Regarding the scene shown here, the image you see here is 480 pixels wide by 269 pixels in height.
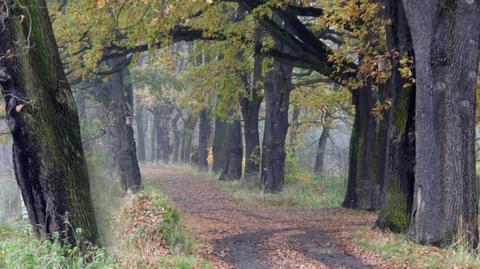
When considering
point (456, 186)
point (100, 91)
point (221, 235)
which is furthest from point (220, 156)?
point (456, 186)

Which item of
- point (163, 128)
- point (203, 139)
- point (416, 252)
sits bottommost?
point (416, 252)

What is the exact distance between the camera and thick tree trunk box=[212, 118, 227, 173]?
1198 inches

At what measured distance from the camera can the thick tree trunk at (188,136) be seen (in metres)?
40.0

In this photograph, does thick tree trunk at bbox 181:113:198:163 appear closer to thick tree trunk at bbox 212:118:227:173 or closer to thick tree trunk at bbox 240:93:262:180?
thick tree trunk at bbox 212:118:227:173

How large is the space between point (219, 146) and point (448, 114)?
21.9m

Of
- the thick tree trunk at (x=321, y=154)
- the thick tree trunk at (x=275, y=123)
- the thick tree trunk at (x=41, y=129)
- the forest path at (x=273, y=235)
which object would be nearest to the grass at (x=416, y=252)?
the forest path at (x=273, y=235)

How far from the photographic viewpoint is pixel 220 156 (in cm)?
3077

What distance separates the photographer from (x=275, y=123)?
20844 millimetres

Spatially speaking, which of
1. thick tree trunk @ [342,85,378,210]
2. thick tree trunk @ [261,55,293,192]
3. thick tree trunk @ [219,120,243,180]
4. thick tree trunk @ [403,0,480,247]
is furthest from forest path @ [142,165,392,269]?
thick tree trunk @ [219,120,243,180]

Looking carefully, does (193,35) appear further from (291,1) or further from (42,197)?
(42,197)

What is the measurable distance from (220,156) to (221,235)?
1843 centimetres

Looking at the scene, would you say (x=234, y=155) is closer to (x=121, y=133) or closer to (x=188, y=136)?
(x=121, y=133)

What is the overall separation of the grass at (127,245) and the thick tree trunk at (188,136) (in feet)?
91.8

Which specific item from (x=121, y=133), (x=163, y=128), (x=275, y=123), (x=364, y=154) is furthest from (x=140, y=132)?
(x=364, y=154)
